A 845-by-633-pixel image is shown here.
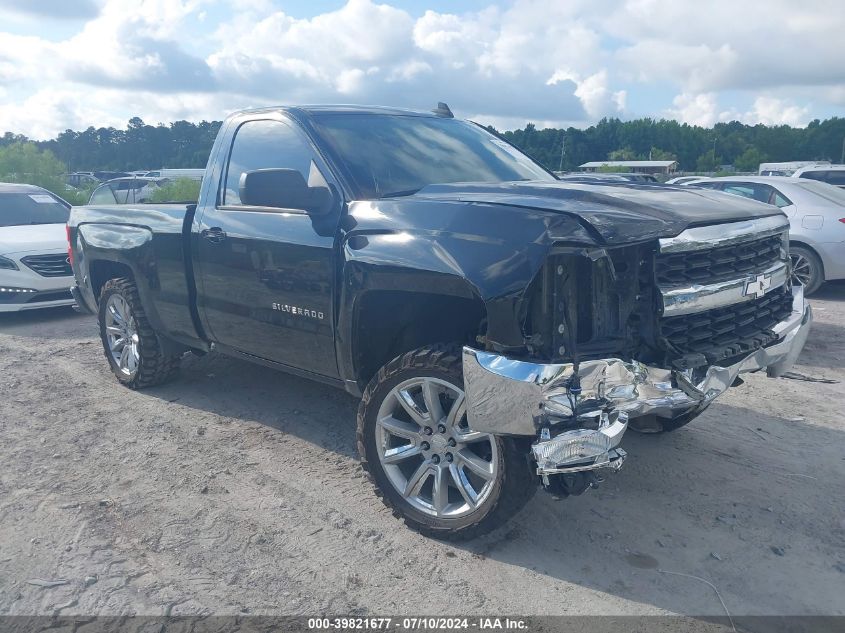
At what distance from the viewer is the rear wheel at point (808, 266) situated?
894cm

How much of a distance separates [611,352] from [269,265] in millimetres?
2058

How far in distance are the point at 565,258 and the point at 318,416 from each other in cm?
273

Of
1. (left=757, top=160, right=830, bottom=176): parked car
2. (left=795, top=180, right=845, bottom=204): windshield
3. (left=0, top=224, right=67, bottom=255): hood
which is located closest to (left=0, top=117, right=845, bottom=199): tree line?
(left=757, top=160, right=830, bottom=176): parked car

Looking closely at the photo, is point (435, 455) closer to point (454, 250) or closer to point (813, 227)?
point (454, 250)

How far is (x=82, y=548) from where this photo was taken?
3434 mm

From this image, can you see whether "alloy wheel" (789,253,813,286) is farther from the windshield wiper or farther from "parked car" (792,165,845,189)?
"parked car" (792,165,845,189)

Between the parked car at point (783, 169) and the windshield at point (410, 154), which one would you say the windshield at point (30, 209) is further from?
the parked car at point (783, 169)

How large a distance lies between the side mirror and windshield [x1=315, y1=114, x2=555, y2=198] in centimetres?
22

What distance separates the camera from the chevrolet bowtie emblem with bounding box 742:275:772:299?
3.53m

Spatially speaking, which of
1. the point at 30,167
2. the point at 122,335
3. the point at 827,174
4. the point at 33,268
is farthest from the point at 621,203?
the point at 30,167

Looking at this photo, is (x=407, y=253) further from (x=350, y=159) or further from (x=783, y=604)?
(x=783, y=604)

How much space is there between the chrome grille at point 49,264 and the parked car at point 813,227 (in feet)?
28.5

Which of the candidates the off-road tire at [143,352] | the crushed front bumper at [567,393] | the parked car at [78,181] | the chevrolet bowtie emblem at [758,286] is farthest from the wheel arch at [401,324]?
the parked car at [78,181]

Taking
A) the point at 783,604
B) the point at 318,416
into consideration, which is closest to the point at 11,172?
the point at 318,416
